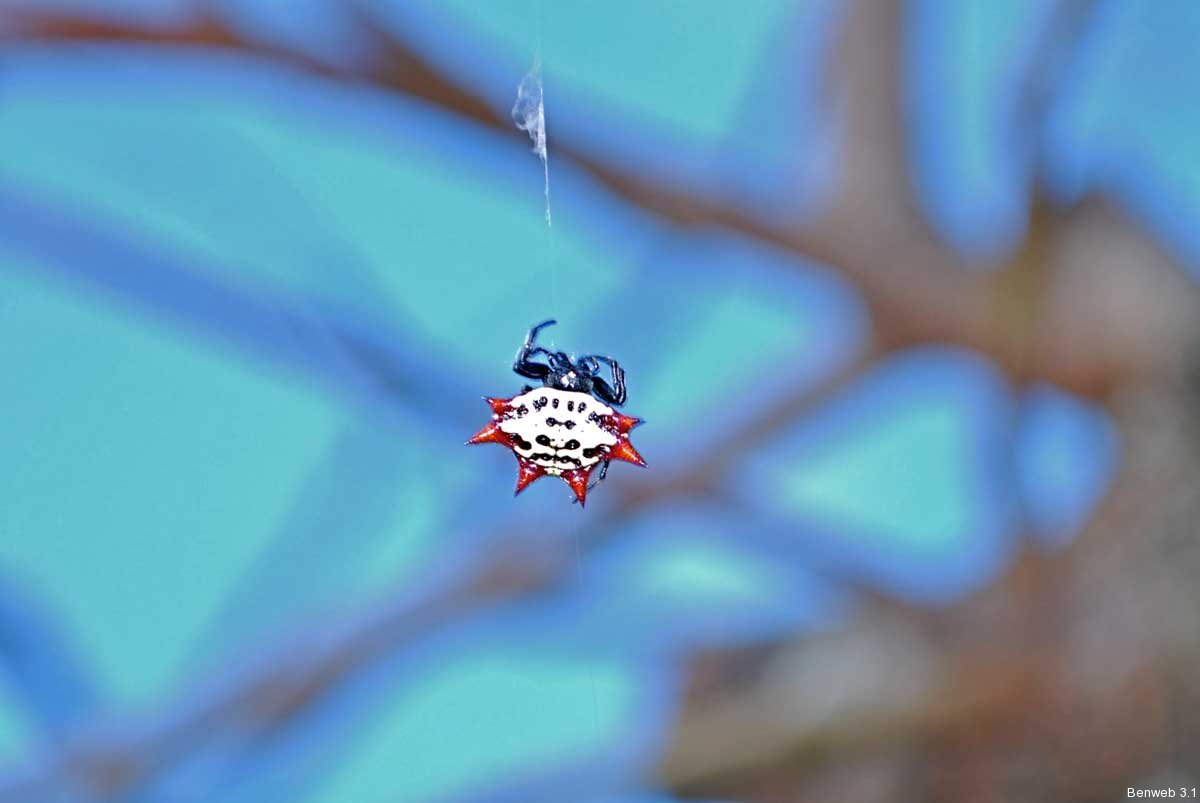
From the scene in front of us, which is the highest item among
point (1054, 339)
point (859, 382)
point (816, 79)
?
point (816, 79)

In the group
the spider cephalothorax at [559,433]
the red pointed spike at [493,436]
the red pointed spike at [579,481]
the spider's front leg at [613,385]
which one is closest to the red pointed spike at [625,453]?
the spider cephalothorax at [559,433]

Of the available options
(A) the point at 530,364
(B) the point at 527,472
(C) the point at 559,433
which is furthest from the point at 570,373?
(C) the point at 559,433

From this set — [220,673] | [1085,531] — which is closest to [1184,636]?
[1085,531]

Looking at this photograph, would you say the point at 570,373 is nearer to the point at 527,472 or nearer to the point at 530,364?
the point at 530,364

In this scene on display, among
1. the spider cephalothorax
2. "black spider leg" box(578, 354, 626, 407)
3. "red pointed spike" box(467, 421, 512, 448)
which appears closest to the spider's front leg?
"black spider leg" box(578, 354, 626, 407)

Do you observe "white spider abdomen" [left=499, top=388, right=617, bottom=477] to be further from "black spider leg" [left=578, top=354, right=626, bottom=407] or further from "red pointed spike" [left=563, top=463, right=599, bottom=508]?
"black spider leg" [left=578, top=354, right=626, bottom=407]

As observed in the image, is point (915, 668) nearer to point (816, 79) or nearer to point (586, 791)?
point (586, 791)
